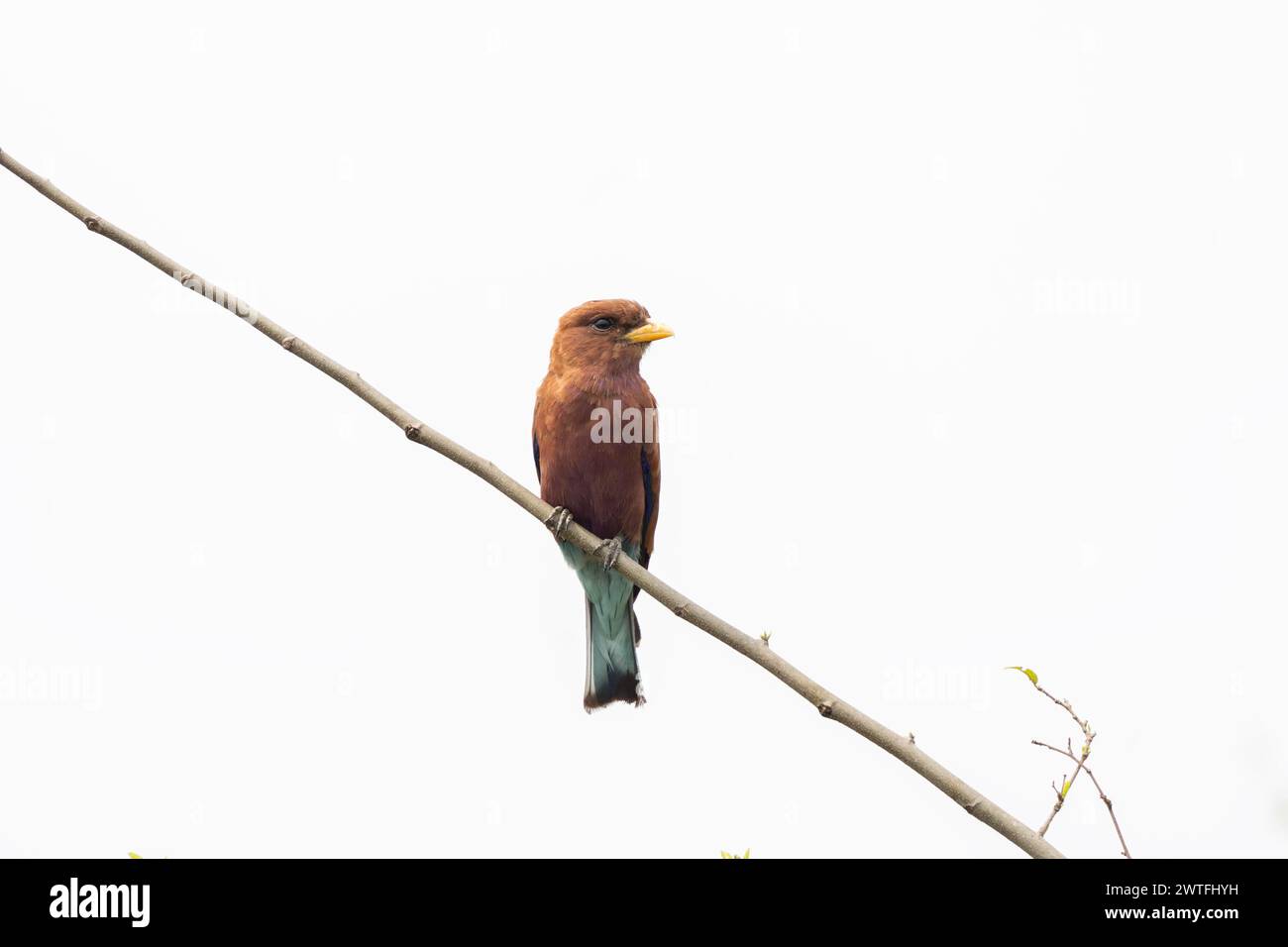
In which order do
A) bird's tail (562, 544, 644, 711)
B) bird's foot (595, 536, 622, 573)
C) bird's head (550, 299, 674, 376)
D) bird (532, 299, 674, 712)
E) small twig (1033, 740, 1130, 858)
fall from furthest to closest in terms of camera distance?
1. bird's tail (562, 544, 644, 711)
2. bird's head (550, 299, 674, 376)
3. bird (532, 299, 674, 712)
4. bird's foot (595, 536, 622, 573)
5. small twig (1033, 740, 1130, 858)

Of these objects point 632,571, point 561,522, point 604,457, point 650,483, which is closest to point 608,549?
point 561,522

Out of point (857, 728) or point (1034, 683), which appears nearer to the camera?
point (857, 728)

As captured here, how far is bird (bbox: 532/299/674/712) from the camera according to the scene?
17.3ft

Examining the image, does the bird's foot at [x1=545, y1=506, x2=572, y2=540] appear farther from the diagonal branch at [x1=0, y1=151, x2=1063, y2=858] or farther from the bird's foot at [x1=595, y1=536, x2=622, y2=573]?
the diagonal branch at [x1=0, y1=151, x2=1063, y2=858]

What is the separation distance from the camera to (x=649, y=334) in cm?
529

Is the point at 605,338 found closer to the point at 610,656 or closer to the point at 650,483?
the point at 650,483

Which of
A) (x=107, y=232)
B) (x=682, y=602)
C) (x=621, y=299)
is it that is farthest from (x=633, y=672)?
(x=107, y=232)

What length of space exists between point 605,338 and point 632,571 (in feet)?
6.68

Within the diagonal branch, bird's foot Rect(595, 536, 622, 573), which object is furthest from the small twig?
bird's foot Rect(595, 536, 622, 573)

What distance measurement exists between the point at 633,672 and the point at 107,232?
126 inches

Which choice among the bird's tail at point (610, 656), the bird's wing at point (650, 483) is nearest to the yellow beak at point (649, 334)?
the bird's wing at point (650, 483)

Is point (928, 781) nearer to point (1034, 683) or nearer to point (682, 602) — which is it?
point (1034, 683)

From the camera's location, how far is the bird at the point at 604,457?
5262mm

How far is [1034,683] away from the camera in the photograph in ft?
10.3
